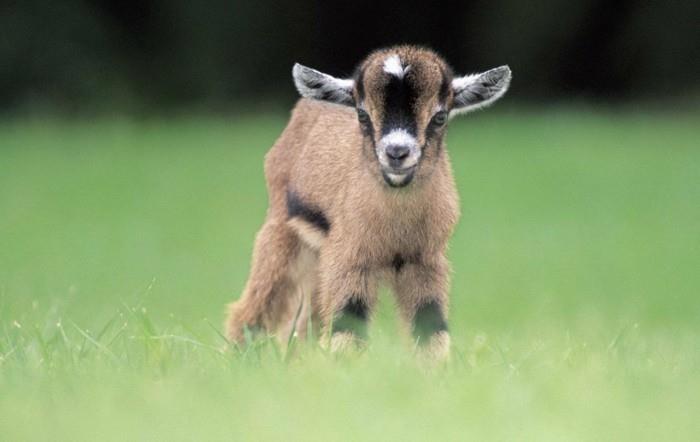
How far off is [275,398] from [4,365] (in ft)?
4.97

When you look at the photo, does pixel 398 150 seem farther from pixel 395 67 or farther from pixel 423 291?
pixel 423 291

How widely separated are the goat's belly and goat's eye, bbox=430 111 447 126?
1.02m

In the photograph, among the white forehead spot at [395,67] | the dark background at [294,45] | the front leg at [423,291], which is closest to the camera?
the white forehead spot at [395,67]

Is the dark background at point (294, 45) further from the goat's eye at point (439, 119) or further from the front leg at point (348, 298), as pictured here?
the front leg at point (348, 298)

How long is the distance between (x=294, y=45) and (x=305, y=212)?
17.2m

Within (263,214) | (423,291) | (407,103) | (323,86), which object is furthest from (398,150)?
(263,214)

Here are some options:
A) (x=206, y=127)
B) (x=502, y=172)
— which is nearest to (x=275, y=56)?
(x=206, y=127)

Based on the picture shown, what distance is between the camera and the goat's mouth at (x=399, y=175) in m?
7.19

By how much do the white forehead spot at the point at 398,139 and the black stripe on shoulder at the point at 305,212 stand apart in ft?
3.19

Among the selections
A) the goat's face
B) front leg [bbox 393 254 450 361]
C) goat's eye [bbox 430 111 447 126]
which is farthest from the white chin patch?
front leg [bbox 393 254 450 361]

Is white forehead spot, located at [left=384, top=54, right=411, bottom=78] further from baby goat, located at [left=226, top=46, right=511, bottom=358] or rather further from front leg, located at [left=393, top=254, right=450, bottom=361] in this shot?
front leg, located at [left=393, top=254, right=450, bottom=361]

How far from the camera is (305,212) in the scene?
833 cm

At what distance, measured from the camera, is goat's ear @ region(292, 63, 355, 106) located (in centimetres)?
784

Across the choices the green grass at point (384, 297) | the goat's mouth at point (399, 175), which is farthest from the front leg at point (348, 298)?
the goat's mouth at point (399, 175)
